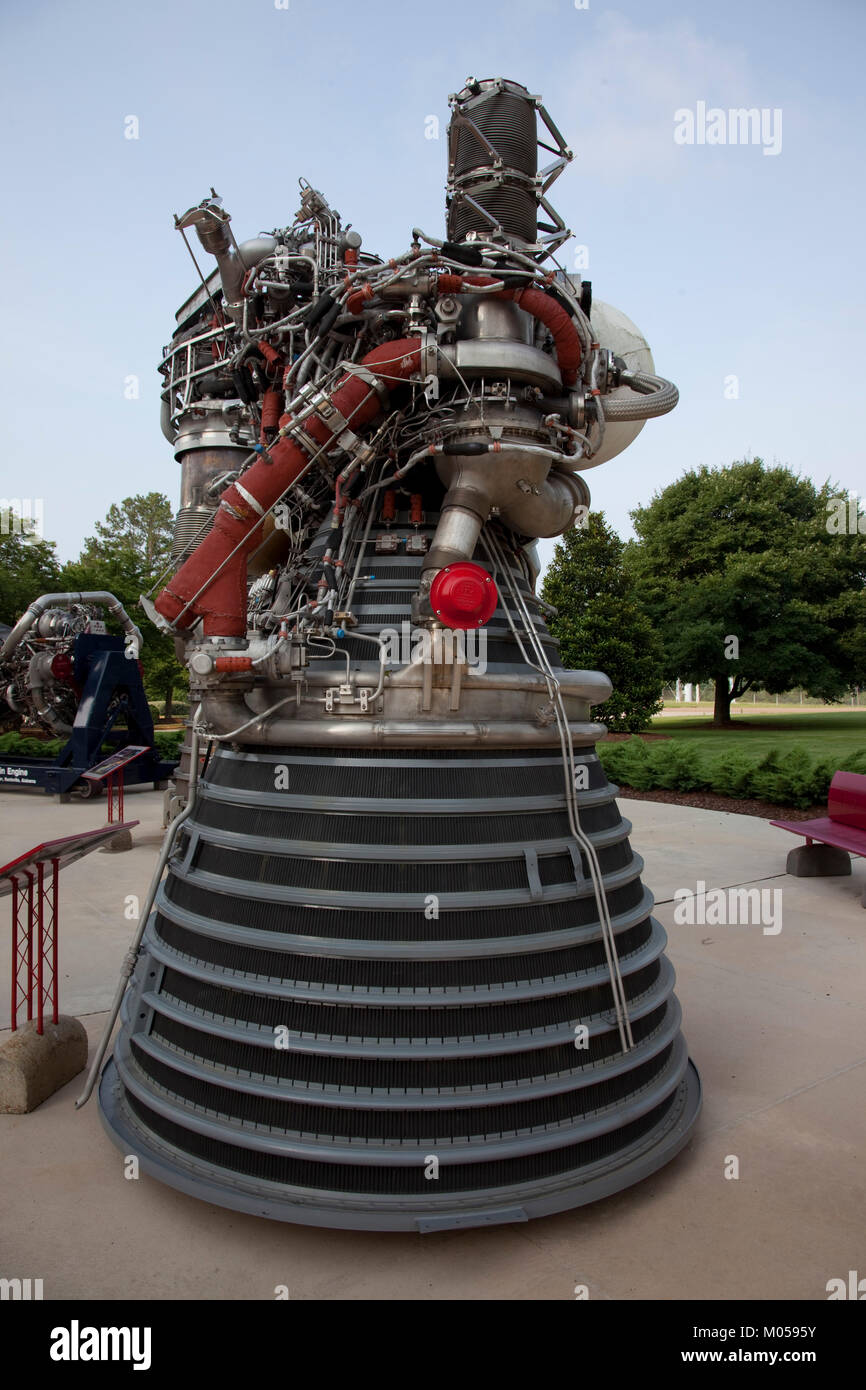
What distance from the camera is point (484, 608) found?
4.21 meters

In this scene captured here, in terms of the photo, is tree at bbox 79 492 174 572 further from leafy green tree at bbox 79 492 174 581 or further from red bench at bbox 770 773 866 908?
red bench at bbox 770 773 866 908

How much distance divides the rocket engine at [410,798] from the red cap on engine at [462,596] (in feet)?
0.06

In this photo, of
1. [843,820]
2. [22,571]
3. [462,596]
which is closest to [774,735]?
[843,820]

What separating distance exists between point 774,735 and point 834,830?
21042 mm

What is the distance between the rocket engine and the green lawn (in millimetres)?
18569

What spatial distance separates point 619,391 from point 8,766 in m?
19.0

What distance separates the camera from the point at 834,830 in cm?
1170

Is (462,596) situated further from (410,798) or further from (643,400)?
(643,400)

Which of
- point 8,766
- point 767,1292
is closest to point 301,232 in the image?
point 767,1292

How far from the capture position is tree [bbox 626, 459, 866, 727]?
31828 mm

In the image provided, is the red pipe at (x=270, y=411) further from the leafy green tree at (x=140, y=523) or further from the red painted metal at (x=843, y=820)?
the leafy green tree at (x=140, y=523)

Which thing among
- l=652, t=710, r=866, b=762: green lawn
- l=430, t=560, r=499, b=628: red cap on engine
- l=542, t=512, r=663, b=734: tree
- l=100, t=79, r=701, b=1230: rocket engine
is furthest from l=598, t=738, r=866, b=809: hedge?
l=430, t=560, r=499, b=628: red cap on engine

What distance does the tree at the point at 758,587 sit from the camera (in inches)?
1253
